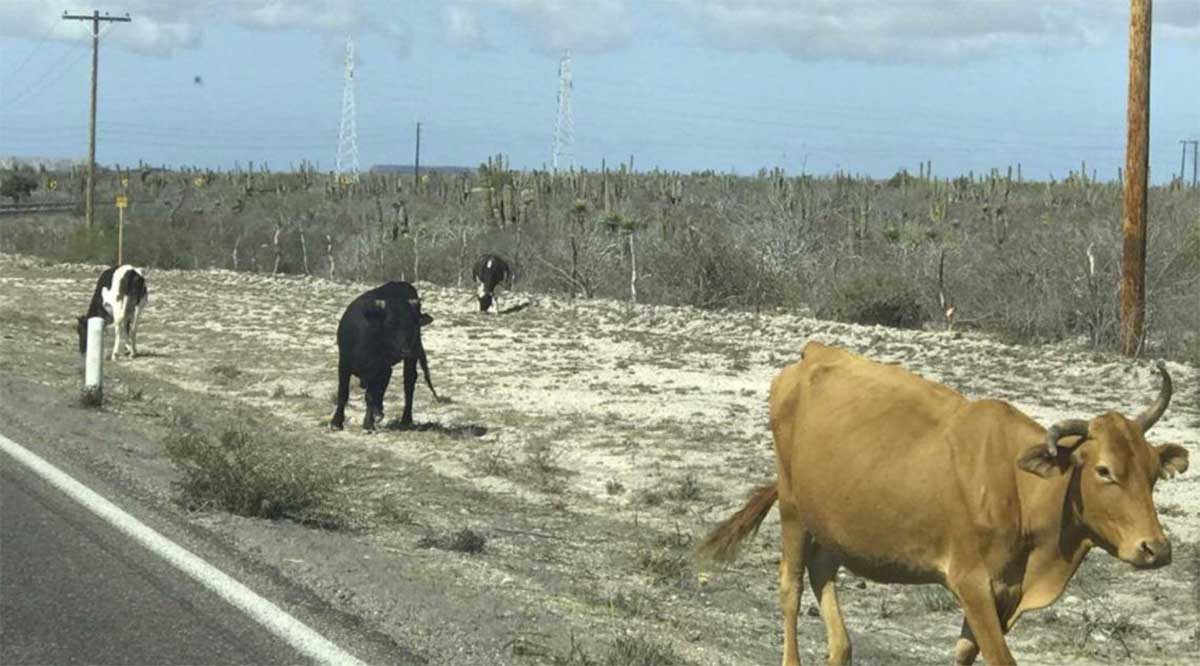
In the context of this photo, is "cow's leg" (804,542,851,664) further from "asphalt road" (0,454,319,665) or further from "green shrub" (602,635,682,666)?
"asphalt road" (0,454,319,665)

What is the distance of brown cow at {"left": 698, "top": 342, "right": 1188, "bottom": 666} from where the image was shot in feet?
18.9


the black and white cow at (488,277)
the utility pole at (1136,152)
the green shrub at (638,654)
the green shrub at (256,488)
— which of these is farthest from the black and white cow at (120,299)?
the green shrub at (638,654)

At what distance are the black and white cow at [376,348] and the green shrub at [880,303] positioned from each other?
14743 mm

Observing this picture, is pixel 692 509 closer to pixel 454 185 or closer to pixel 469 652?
pixel 469 652

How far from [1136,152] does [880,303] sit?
9060 millimetres

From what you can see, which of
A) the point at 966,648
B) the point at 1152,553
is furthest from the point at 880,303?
the point at 1152,553

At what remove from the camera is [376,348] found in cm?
1677

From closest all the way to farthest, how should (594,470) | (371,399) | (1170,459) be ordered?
(1170,459), (594,470), (371,399)

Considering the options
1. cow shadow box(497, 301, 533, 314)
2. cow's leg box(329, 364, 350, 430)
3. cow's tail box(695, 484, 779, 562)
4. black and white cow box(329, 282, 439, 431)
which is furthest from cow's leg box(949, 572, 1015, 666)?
cow shadow box(497, 301, 533, 314)

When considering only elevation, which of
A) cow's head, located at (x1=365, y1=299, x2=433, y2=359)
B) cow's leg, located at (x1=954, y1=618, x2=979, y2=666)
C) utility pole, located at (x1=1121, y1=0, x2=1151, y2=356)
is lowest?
cow's leg, located at (x1=954, y1=618, x2=979, y2=666)

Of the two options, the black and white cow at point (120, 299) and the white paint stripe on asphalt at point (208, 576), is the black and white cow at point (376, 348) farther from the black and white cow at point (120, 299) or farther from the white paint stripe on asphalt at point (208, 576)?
the black and white cow at point (120, 299)

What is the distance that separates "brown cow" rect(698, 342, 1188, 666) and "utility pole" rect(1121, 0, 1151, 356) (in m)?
14.9

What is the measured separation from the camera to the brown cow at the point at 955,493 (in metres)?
5.76

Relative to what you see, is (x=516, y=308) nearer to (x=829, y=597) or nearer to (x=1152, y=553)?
(x=829, y=597)
